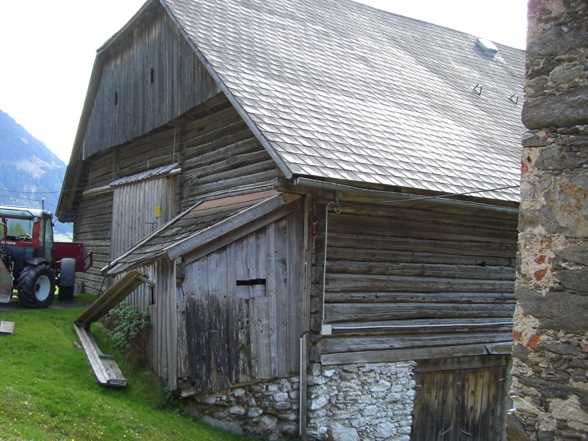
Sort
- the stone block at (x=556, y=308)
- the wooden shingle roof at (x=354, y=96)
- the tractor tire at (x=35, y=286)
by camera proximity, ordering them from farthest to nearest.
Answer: the tractor tire at (x=35, y=286) < the wooden shingle roof at (x=354, y=96) < the stone block at (x=556, y=308)

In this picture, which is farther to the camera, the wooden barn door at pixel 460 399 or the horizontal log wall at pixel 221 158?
the wooden barn door at pixel 460 399

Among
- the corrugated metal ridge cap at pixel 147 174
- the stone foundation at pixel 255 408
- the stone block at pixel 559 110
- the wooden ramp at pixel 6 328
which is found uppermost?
the corrugated metal ridge cap at pixel 147 174

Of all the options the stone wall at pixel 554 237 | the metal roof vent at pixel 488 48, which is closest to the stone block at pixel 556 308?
the stone wall at pixel 554 237

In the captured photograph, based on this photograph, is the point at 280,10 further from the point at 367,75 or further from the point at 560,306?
the point at 560,306

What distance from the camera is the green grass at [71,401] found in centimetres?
632

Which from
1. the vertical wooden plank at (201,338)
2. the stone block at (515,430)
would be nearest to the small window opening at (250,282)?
the vertical wooden plank at (201,338)

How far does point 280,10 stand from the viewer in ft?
43.4

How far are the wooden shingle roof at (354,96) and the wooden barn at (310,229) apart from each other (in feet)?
0.17

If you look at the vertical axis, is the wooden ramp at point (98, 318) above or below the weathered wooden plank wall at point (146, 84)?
below

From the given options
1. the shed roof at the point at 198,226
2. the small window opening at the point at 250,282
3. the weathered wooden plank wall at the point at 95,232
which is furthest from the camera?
the weathered wooden plank wall at the point at 95,232

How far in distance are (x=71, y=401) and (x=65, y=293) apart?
7.40m

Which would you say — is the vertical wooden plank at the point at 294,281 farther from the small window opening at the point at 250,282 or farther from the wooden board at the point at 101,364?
the wooden board at the point at 101,364

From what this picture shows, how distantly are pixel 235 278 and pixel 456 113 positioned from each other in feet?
21.6

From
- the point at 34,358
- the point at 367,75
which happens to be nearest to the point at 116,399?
the point at 34,358
